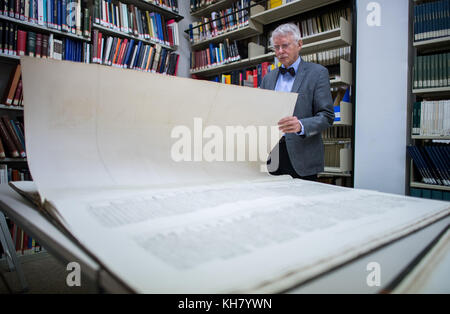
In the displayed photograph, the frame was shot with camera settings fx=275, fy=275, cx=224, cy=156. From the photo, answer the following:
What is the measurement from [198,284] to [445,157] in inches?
83.4

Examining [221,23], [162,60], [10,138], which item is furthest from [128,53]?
[10,138]

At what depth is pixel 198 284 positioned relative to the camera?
0.24 metres

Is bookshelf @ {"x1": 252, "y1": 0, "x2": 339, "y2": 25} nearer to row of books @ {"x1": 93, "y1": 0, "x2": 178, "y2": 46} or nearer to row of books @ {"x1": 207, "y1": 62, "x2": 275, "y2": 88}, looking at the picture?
row of books @ {"x1": 207, "y1": 62, "x2": 275, "y2": 88}

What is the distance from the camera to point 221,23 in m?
3.27

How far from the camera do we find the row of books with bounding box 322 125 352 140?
2633 millimetres

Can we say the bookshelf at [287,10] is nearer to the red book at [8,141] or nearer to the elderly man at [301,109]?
the elderly man at [301,109]

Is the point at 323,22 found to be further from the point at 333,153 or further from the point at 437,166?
the point at 437,166

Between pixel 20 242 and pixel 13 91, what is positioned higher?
pixel 13 91

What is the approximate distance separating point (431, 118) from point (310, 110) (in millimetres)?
1101

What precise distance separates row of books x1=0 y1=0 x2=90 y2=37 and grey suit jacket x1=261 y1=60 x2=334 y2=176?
77.0 inches

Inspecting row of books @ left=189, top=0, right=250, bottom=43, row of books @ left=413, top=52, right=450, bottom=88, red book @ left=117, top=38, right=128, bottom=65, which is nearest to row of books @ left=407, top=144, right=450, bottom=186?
row of books @ left=413, top=52, right=450, bottom=88

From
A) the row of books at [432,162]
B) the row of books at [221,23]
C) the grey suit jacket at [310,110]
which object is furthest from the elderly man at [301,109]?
the row of books at [221,23]

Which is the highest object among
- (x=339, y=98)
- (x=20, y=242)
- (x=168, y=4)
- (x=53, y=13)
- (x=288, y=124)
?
(x=168, y=4)
